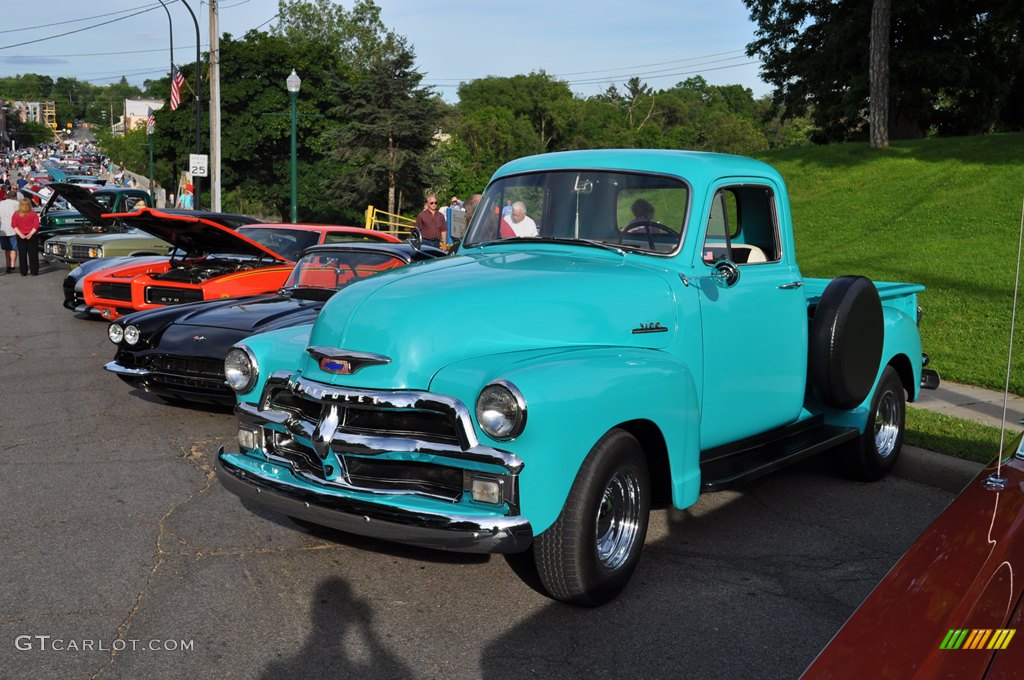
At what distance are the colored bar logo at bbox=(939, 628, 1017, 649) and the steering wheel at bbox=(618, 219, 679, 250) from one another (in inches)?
132

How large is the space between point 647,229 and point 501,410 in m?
1.81

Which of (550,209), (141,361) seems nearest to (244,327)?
(141,361)

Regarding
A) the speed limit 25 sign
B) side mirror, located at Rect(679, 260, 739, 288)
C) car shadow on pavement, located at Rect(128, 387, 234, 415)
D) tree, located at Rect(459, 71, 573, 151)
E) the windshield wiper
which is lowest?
car shadow on pavement, located at Rect(128, 387, 234, 415)

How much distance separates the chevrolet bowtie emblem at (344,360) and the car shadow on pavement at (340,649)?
1046 mm

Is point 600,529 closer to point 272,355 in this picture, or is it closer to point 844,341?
point 272,355

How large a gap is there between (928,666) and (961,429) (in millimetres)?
6229

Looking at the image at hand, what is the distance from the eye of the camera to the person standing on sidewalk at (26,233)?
69.0 feet

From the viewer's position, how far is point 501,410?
4051 mm

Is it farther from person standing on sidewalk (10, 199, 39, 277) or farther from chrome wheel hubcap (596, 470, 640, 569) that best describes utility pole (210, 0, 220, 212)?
chrome wheel hubcap (596, 470, 640, 569)

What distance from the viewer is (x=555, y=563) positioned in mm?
4281

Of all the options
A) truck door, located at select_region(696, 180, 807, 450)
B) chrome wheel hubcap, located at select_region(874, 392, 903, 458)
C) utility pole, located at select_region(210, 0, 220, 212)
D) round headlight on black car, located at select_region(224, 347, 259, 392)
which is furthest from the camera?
utility pole, located at select_region(210, 0, 220, 212)

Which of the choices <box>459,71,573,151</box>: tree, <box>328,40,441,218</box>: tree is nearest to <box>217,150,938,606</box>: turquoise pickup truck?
<box>328,40,441,218</box>: tree

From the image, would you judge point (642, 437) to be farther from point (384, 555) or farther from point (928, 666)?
point (928, 666)

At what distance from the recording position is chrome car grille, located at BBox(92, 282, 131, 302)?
11.7m
